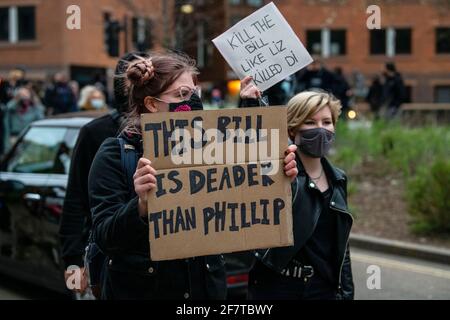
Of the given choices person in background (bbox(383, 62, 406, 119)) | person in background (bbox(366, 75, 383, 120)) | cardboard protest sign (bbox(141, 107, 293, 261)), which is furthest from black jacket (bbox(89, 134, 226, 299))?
person in background (bbox(366, 75, 383, 120))

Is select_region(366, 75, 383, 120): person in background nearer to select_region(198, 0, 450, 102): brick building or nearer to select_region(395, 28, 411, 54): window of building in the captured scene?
select_region(198, 0, 450, 102): brick building

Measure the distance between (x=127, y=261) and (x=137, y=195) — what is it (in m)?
0.28

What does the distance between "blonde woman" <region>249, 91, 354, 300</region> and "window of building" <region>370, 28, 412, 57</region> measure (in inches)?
1817

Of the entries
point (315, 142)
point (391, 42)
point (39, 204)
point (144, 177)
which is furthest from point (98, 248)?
point (391, 42)

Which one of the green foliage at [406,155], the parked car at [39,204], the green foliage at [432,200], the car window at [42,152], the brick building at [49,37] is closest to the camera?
the parked car at [39,204]

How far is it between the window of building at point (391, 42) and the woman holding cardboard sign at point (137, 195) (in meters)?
47.1

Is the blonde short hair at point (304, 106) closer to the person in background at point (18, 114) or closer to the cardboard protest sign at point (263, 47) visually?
the cardboard protest sign at point (263, 47)

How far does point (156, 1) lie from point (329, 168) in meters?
23.6

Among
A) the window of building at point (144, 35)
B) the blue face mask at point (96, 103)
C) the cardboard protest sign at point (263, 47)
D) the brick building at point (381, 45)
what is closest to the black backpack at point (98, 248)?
the cardboard protest sign at point (263, 47)

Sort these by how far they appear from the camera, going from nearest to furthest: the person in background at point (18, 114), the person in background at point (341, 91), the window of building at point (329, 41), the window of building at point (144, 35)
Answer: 1. the person in background at point (18, 114)
2. the person in background at point (341, 91)
3. the window of building at point (144, 35)
4. the window of building at point (329, 41)

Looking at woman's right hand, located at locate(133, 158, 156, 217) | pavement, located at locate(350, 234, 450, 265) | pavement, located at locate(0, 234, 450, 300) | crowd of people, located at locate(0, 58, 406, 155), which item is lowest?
pavement, located at locate(0, 234, 450, 300)

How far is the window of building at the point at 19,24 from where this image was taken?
4116 cm

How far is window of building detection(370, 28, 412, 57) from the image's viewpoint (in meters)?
48.9
